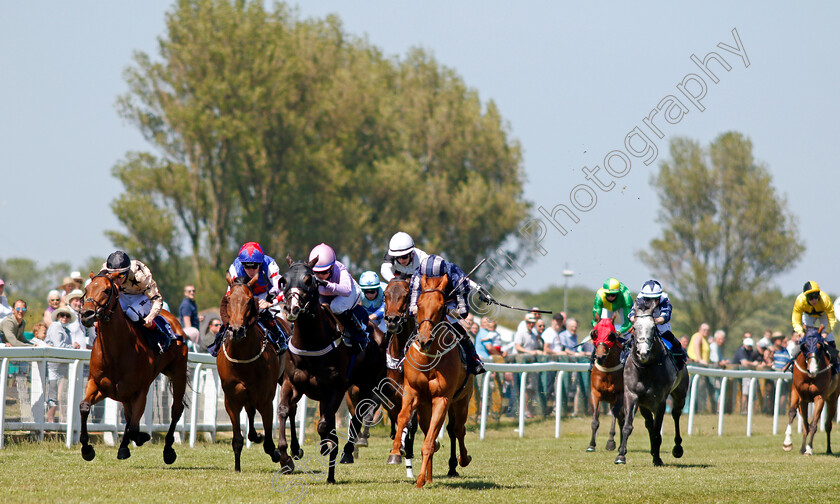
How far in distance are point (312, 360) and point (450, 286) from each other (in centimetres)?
140

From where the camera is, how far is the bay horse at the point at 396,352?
907 cm

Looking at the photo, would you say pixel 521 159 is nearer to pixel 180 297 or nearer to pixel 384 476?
pixel 180 297

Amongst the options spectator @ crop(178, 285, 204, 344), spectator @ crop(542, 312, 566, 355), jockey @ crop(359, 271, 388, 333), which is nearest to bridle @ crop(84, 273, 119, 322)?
jockey @ crop(359, 271, 388, 333)

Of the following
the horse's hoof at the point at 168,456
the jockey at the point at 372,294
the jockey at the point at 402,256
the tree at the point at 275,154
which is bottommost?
the horse's hoof at the point at 168,456

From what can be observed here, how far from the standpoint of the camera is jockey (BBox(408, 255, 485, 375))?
9.08 meters

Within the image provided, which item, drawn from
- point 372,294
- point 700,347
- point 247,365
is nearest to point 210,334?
point 372,294

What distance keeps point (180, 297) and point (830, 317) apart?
23614 millimetres

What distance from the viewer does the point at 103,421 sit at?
1262cm

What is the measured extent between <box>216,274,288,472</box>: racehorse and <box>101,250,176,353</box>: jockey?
36.1 inches

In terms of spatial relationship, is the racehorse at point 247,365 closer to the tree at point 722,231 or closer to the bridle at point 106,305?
the bridle at point 106,305

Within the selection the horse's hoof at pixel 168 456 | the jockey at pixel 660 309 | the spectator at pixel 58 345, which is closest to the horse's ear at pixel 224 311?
the horse's hoof at pixel 168 456

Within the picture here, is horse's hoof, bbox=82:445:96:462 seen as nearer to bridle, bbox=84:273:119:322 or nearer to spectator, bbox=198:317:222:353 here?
bridle, bbox=84:273:119:322

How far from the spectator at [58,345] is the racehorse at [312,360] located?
3508 mm

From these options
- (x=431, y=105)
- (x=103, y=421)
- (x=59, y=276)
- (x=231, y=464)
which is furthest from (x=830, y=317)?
(x=59, y=276)
